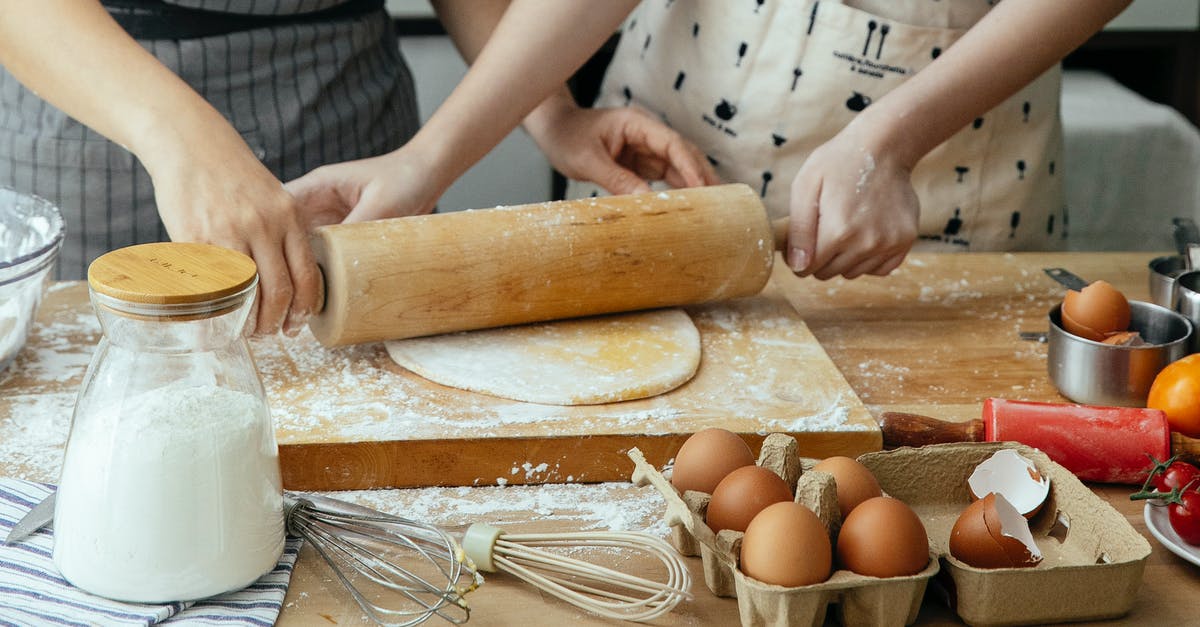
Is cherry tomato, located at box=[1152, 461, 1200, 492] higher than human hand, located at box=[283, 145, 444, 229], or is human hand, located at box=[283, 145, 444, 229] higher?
human hand, located at box=[283, 145, 444, 229]

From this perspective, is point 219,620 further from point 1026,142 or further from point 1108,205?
point 1108,205

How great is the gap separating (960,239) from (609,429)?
0.87m

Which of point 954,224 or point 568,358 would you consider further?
point 954,224

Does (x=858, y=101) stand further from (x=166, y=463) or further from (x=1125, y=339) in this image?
(x=166, y=463)

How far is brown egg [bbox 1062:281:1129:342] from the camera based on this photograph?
112 centimetres

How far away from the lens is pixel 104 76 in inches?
45.1


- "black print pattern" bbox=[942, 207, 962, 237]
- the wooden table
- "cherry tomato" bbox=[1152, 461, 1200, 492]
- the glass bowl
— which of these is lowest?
the wooden table

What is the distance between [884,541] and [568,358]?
505 mm

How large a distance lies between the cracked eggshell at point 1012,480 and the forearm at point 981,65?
562 mm

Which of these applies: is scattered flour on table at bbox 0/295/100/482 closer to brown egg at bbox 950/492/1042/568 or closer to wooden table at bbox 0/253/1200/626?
wooden table at bbox 0/253/1200/626

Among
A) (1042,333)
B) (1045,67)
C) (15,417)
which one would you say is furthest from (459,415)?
(1045,67)

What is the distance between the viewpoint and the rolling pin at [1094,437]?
0.96 metres

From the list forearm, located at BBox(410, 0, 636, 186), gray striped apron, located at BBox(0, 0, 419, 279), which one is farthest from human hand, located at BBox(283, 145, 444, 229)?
gray striped apron, located at BBox(0, 0, 419, 279)

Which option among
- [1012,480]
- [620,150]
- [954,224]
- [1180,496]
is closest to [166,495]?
[1012,480]
